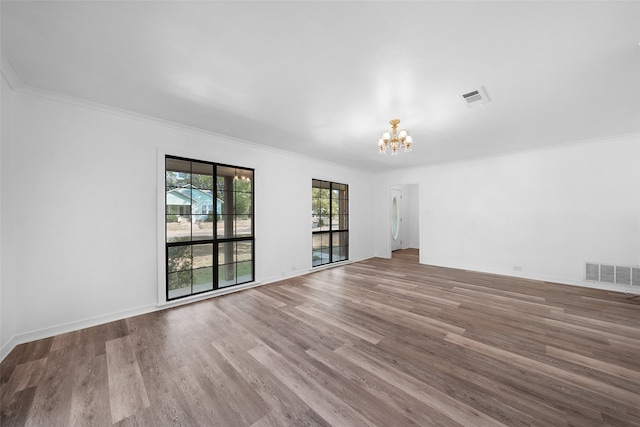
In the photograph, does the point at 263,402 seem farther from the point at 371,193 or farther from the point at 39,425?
the point at 371,193

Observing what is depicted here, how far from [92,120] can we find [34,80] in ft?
1.85

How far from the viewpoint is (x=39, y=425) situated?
1546 millimetres

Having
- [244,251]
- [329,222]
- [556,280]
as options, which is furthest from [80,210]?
[556,280]

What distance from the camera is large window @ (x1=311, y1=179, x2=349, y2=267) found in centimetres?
600

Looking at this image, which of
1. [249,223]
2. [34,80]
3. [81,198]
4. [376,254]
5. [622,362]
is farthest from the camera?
[376,254]

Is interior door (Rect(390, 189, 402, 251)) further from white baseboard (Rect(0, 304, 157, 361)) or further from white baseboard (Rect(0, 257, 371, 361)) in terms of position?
white baseboard (Rect(0, 304, 157, 361))

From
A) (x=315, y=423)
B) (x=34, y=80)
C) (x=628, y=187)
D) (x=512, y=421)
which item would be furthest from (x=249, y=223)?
(x=628, y=187)

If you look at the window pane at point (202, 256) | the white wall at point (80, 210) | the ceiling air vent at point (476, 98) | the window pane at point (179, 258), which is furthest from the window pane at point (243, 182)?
the ceiling air vent at point (476, 98)

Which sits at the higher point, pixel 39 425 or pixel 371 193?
pixel 371 193

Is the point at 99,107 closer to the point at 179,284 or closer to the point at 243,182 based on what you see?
the point at 243,182

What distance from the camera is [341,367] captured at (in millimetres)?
2100

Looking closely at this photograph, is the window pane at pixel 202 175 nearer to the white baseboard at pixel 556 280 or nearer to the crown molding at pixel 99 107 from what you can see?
the crown molding at pixel 99 107

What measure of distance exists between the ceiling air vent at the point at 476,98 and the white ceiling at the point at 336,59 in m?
0.07

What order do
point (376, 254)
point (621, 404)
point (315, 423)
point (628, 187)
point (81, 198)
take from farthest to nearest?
point (376, 254), point (628, 187), point (81, 198), point (621, 404), point (315, 423)
